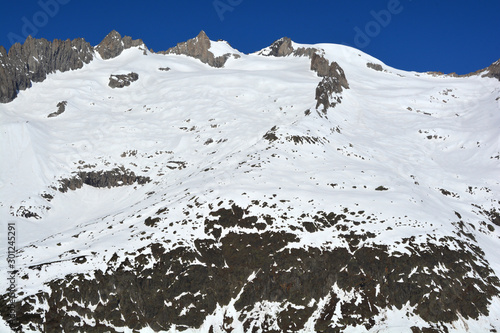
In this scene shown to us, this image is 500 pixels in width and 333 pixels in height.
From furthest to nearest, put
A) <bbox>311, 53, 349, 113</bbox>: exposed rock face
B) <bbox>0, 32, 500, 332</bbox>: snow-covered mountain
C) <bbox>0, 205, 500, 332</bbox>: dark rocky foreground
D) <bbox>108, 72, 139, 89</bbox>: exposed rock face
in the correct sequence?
<bbox>108, 72, 139, 89</bbox>: exposed rock face, <bbox>311, 53, 349, 113</bbox>: exposed rock face, <bbox>0, 32, 500, 332</bbox>: snow-covered mountain, <bbox>0, 205, 500, 332</bbox>: dark rocky foreground

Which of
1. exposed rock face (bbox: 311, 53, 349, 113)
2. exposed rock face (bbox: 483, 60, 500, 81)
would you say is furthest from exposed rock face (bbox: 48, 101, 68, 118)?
exposed rock face (bbox: 483, 60, 500, 81)

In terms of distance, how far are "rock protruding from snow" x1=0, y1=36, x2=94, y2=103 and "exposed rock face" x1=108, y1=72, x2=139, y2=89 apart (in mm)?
20713

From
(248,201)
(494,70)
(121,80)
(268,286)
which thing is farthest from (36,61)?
(494,70)

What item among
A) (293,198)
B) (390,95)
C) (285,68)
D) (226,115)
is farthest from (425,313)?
(285,68)

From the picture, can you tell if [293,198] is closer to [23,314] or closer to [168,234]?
[168,234]

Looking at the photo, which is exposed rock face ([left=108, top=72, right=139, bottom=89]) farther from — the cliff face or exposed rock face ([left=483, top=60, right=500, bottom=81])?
exposed rock face ([left=483, top=60, right=500, bottom=81])

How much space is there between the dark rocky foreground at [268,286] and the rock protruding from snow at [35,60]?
100.0 metres

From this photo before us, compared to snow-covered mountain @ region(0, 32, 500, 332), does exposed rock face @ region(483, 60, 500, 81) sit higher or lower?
higher

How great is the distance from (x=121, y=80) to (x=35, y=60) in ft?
88.7

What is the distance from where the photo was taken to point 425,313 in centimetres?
6406

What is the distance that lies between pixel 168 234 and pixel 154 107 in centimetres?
7990

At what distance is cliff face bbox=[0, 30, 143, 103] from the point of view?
14962cm

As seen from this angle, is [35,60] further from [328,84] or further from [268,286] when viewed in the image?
[268,286]

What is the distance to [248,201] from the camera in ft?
266
